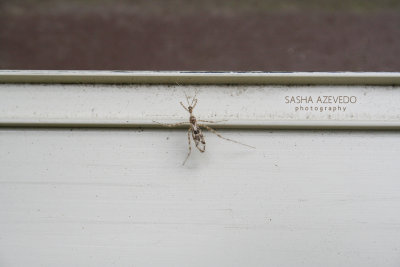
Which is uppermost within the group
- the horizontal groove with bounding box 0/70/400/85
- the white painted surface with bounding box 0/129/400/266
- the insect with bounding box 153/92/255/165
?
the horizontal groove with bounding box 0/70/400/85

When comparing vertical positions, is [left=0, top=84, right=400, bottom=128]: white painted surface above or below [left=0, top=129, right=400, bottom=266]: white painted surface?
above

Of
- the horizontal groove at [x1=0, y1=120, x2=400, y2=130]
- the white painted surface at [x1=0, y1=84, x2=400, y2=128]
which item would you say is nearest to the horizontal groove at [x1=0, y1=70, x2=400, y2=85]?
the white painted surface at [x1=0, y1=84, x2=400, y2=128]

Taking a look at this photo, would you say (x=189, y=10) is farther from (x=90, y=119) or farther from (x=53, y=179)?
(x=53, y=179)

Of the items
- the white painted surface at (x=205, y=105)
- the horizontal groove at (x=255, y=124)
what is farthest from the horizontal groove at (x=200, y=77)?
the horizontal groove at (x=255, y=124)

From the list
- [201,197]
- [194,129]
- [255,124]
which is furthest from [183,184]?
[255,124]

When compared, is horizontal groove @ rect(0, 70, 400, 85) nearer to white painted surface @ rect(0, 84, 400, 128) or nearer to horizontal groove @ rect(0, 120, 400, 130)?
white painted surface @ rect(0, 84, 400, 128)

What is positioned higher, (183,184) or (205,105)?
(205,105)

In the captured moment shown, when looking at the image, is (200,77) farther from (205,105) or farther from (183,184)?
(183,184)

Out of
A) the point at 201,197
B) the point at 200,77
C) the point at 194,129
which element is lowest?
the point at 201,197

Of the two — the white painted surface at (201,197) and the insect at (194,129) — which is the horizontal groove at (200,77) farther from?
the white painted surface at (201,197)
